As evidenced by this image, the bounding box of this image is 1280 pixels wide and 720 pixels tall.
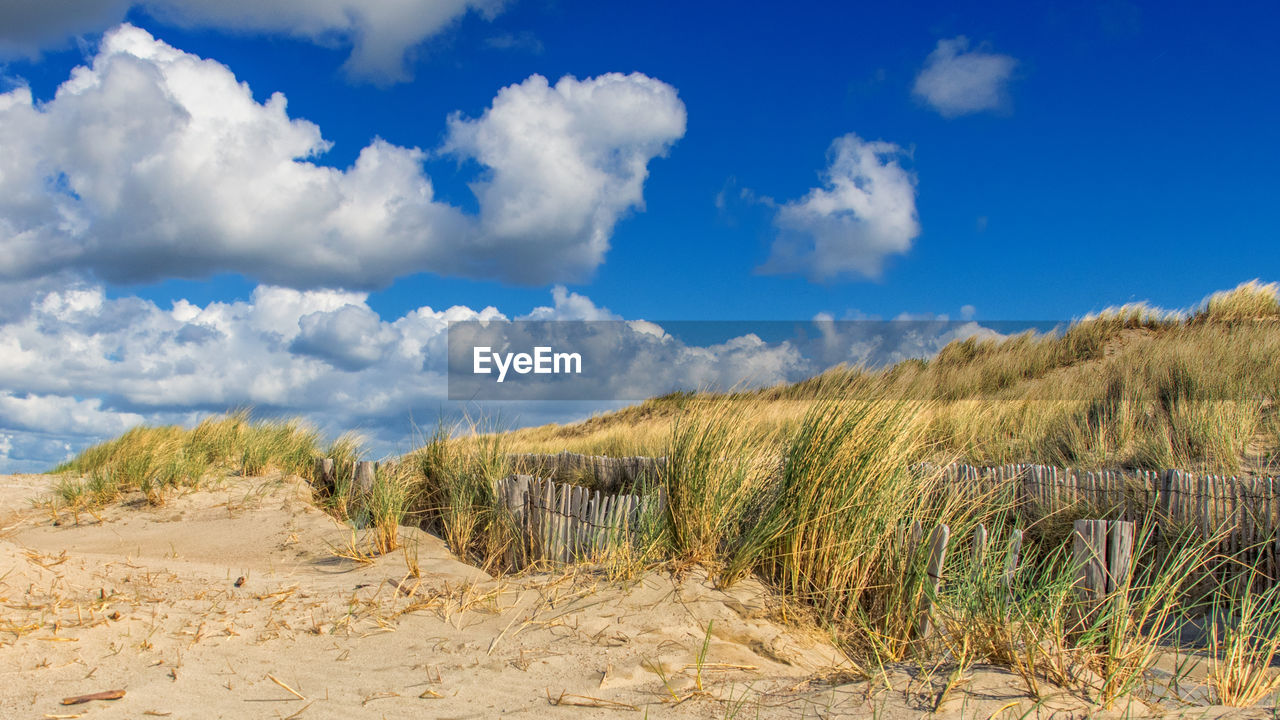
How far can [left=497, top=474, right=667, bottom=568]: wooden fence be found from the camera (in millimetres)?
4578

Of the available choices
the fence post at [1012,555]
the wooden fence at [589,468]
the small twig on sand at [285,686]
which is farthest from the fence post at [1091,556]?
the small twig on sand at [285,686]

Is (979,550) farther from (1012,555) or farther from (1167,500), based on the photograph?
(1167,500)

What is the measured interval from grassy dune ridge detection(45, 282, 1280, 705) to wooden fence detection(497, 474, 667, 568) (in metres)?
0.14

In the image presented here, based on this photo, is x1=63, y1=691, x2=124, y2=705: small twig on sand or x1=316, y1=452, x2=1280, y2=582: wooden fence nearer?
x1=63, y1=691, x2=124, y2=705: small twig on sand

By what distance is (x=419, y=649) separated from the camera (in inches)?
148

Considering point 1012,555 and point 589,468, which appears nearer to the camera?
point 1012,555

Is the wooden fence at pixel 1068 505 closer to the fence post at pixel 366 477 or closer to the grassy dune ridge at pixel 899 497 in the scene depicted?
the grassy dune ridge at pixel 899 497

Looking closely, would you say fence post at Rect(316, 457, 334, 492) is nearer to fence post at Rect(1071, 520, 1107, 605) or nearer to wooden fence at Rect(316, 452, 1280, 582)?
wooden fence at Rect(316, 452, 1280, 582)

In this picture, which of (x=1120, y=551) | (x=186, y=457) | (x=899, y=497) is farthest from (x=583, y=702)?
(x=186, y=457)

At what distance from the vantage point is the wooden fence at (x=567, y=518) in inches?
180

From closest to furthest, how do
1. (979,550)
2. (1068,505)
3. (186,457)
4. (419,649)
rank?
(979,550)
(419,649)
(1068,505)
(186,457)

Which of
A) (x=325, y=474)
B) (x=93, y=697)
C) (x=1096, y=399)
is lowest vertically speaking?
(x=93, y=697)

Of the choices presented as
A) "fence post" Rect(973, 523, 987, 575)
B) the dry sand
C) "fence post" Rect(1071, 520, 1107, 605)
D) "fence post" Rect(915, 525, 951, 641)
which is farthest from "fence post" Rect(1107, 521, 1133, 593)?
the dry sand

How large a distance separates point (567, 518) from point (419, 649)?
1.49 m
